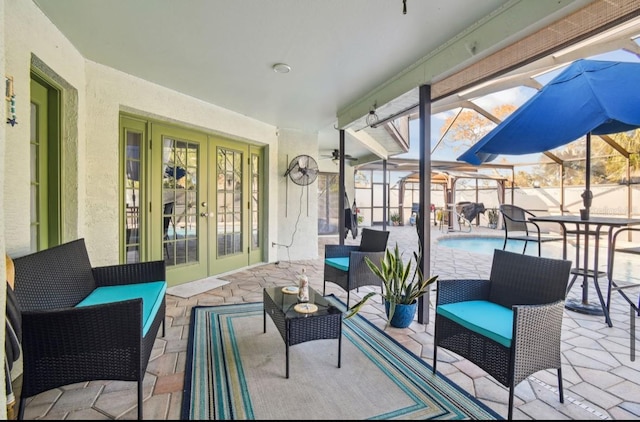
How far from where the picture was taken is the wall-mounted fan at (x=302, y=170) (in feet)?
18.3

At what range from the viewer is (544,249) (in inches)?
314

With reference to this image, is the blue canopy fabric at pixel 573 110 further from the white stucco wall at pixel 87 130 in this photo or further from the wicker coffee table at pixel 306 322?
the white stucco wall at pixel 87 130

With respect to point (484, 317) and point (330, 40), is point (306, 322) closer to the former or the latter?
point (484, 317)

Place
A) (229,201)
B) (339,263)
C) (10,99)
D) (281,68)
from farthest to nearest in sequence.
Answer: (229,201) → (339,263) → (281,68) → (10,99)

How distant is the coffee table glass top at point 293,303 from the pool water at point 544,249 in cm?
502

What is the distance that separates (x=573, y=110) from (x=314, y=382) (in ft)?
10.5

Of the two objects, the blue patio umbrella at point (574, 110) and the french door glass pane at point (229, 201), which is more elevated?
the blue patio umbrella at point (574, 110)

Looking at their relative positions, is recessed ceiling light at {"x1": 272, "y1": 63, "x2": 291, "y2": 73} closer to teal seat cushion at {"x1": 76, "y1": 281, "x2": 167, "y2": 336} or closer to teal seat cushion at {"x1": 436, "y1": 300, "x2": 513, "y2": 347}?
teal seat cushion at {"x1": 76, "y1": 281, "x2": 167, "y2": 336}

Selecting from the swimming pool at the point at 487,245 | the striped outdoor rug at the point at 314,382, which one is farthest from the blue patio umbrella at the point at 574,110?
the swimming pool at the point at 487,245

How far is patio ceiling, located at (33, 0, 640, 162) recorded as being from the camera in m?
2.12

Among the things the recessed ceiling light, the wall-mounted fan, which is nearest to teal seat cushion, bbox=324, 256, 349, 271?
the recessed ceiling light

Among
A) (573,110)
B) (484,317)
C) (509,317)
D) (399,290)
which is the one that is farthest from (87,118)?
(573,110)

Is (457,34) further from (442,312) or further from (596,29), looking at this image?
(442,312)

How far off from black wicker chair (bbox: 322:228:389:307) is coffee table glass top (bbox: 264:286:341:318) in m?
0.80
